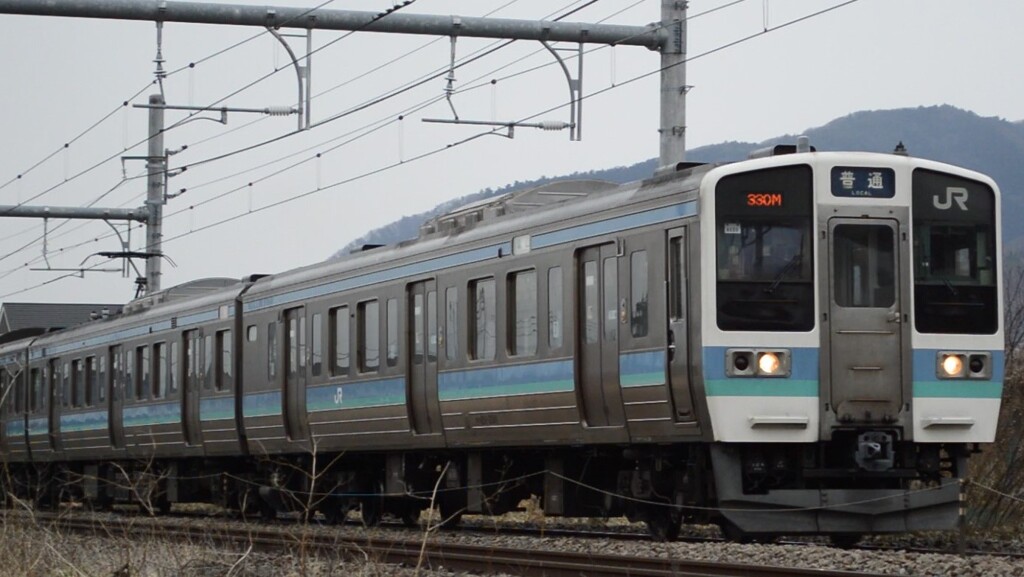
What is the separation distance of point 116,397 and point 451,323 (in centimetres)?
1083

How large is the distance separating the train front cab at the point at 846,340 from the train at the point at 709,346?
0.05 ft

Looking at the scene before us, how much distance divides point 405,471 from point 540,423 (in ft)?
12.4

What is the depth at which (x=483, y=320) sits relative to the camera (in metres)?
15.5

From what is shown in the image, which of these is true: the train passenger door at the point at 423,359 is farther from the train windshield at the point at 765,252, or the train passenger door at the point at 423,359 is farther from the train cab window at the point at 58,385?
the train cab window at the point at 58,385

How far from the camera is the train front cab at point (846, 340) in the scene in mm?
12281

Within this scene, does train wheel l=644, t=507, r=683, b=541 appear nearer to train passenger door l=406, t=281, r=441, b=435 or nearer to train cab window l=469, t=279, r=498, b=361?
train cab window l=469, t=279, r=498, b=361

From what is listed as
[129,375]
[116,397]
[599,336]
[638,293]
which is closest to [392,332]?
[599,336]

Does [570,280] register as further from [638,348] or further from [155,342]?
[155,342]

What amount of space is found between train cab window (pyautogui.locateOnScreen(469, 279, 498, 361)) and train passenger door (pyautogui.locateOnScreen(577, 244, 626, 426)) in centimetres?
149

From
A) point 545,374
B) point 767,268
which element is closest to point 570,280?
point 545,374

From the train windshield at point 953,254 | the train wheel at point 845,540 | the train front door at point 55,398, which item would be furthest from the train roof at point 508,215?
the train front door at point 55,398

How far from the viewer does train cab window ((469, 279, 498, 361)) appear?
1527cm

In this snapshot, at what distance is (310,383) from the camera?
19047mm

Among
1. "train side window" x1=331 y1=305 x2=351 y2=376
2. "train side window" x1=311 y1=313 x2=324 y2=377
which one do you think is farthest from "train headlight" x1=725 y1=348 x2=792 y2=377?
"train side window" x1=311 y1=313 x2=324 y2=377
